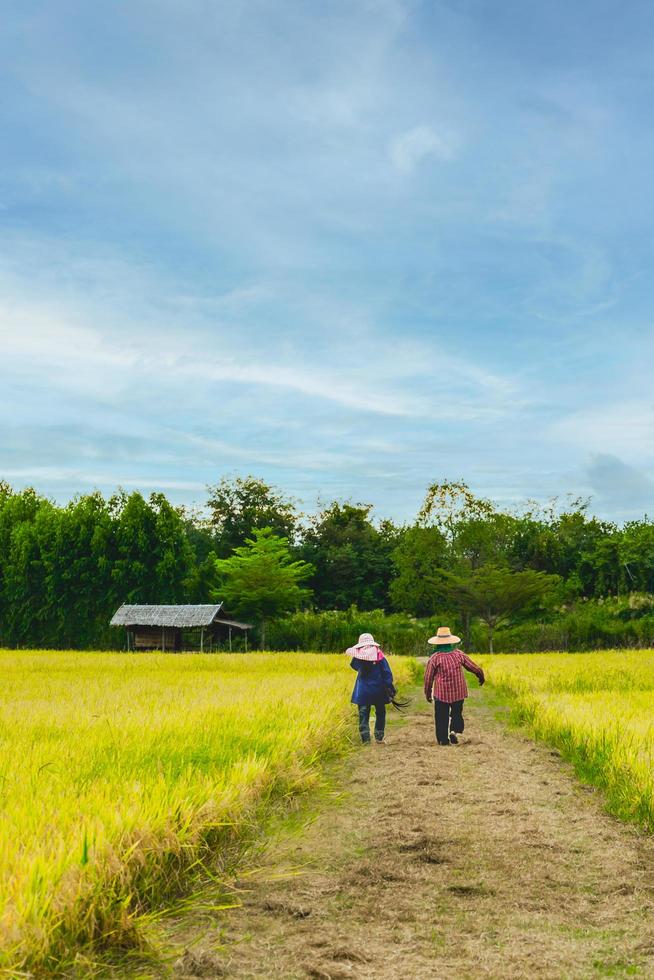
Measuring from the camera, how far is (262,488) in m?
78.6

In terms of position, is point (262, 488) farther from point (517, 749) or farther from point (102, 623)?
point (517, 749)

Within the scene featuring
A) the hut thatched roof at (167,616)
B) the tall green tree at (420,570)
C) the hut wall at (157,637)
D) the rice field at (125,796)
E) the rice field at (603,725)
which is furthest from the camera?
the tall green tree at (420,570)

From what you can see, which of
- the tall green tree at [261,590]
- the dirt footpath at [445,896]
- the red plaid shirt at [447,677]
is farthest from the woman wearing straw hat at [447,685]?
the tall green tree at [261,590]

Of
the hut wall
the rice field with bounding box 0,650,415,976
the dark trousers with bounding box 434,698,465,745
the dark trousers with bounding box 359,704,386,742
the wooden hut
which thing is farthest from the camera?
the hut wall

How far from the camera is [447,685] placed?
1109 centimetres

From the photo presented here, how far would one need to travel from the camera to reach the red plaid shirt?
11.1m

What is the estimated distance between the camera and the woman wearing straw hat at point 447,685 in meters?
11.1

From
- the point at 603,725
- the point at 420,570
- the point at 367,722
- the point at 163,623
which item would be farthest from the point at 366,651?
the point at 420,570

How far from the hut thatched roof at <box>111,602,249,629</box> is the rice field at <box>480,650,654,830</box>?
89.3ft

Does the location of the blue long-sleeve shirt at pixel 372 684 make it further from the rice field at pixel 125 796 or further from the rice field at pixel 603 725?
the rice field at pixel 603 725

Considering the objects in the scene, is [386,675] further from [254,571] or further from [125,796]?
[254,571]

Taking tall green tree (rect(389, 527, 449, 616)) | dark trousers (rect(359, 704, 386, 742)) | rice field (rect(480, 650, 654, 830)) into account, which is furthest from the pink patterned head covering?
tall green tree (rect(389, 527, 449, 616))

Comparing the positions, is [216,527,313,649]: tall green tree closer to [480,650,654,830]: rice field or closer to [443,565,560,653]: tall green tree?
[443,565,560,653]: tall green tree

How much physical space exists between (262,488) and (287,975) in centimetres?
7523
